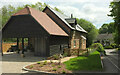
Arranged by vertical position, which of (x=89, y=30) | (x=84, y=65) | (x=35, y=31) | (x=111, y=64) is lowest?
(x=111, y=64)

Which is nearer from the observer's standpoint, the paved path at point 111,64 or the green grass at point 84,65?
the paved path at point 111,64

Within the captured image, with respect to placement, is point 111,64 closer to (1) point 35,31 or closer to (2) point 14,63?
(1) point 35,31

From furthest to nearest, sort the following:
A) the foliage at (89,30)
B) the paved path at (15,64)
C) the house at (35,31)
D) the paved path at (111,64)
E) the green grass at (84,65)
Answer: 1. the foliage at (89,30)
2. the house at (35,31)
3. the green grass at (84,65)
4. the paved path at (111,64)
5. the paved path at (15,64)

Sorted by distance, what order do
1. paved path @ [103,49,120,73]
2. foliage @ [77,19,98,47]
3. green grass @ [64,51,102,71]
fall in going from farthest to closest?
foliage @ [77,19,98,47] < green grass @ [64,51,102,71] < paved path @ [103,49,120,73]

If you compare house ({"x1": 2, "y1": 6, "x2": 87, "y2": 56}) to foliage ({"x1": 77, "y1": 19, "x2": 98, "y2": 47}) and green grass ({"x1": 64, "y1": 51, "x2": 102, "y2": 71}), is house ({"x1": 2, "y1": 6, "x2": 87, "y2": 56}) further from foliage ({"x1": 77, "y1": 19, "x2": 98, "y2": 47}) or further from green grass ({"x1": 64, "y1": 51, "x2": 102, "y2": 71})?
foliage ({"x1": 77, "y1": 19, "x2": 98, "y2": 47})

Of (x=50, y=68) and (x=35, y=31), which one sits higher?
(x=35, y=31)

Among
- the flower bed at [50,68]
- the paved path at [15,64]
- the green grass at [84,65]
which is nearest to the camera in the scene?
the flower bed at [50,68]

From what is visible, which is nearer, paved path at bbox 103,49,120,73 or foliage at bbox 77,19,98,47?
paved path at bbox 103,49,120,73

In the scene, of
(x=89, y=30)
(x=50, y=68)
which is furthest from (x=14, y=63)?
(x=89, y=30)

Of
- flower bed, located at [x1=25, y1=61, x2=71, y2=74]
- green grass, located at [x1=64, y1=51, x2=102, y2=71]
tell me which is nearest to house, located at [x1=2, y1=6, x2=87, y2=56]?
green grass, located at [x1=64, y1=51, x2=102, y2=71]

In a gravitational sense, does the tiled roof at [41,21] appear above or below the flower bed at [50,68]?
above

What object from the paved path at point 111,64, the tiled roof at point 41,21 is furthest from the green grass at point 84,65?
the tiled roof at point 41,21

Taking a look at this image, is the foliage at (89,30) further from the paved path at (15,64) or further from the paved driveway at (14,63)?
the paved driveway at (14,63)

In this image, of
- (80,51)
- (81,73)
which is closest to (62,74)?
(81,73)
